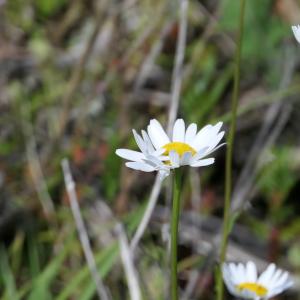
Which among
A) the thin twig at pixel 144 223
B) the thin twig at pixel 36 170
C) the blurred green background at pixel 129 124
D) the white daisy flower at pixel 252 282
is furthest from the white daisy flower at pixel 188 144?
the thin twig at pixel 36 170

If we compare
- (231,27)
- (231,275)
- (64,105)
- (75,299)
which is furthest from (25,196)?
(231,275)

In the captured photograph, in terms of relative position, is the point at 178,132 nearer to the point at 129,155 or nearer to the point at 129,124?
the point at 129,155

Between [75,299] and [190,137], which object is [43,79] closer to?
[75,299]

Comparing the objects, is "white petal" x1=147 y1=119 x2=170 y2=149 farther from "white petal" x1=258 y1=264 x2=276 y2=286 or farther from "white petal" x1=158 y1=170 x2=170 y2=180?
"white petal" x1=258 y1=264 x2=276 y2=286

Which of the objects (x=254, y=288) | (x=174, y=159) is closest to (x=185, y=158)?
(x=174, y=159)

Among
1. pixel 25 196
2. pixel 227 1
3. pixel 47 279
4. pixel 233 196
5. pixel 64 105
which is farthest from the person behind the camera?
pixel 227 1

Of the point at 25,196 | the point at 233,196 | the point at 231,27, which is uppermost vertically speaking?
the point at 231,27

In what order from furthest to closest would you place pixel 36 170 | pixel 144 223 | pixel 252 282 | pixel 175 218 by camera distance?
1. pixel 36 170
2. pixel 144 223
3. pixel 252 282
4. pixel 175 218
